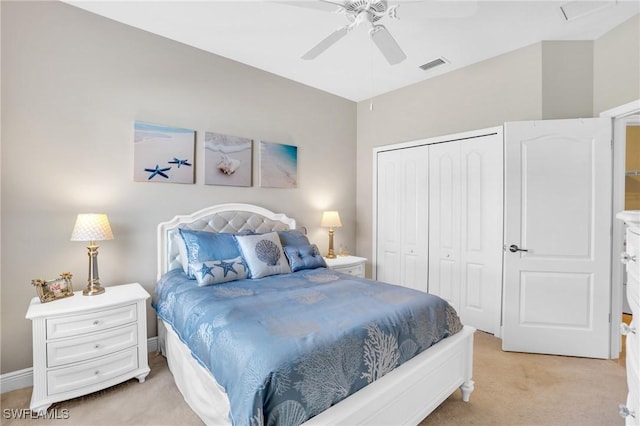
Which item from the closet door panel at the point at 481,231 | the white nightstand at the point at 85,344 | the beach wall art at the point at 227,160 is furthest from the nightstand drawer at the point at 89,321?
the closet door panel at the point at 481,231

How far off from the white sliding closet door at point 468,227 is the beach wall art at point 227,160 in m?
2.28

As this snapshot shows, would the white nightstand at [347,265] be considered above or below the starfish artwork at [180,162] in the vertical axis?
below

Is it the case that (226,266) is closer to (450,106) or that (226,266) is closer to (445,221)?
(445,221)

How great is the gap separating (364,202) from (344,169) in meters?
0.59

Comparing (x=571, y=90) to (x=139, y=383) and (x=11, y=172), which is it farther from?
(x=11, y=172)

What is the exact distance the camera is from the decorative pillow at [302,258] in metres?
3.00

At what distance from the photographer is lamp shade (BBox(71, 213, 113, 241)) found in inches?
90.4

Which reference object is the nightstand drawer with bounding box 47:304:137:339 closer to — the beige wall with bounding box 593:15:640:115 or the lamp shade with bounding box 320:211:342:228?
the lamp shade with bounding box 320:211:342:228

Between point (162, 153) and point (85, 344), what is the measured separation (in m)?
1.71

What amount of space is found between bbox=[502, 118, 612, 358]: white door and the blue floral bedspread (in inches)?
50.6

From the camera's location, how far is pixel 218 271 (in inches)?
98.0

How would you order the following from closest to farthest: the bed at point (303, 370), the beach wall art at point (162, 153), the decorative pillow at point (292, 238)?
the bed at point (303, 370), the beach wall art at point (162, 153), the decorative pillow at point (292, 238)

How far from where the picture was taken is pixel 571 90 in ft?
10.1

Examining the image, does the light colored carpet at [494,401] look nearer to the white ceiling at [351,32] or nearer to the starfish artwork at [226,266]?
the starfish artwork at [226,266]
